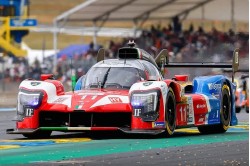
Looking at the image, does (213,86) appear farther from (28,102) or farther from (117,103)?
(28,102)

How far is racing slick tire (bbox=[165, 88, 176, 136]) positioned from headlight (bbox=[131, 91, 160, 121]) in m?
Answer: 0.40

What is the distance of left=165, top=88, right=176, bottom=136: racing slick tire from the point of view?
1495 centimetres

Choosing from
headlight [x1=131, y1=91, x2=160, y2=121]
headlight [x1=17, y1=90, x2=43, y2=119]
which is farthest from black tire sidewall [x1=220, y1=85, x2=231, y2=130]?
headlight [x1=17, y1=90, x2=43, y2=119]

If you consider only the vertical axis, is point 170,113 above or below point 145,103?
below

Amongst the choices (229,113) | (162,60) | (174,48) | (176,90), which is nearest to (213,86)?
(229,113)

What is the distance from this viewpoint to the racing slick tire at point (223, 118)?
16906 millimetres

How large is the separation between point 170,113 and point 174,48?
26961 millimetres

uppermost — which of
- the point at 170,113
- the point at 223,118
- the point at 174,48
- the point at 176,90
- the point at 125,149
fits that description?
the point at 174,48

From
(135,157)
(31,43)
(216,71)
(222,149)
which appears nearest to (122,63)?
(222,149)

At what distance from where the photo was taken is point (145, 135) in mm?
15414

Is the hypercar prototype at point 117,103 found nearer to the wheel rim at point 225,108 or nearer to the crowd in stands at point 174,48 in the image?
the wheel rim at point 225,108

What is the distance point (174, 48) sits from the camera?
42.0 metres

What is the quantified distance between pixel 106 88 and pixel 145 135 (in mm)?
948

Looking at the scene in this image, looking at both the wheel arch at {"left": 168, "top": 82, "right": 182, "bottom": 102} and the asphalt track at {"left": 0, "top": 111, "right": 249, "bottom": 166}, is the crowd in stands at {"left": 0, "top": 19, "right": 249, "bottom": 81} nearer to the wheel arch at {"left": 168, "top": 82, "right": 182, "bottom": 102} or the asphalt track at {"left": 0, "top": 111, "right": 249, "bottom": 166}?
the wheel arch at {"left": 168, "top": 82, "right": 182, "bottom": 102}
